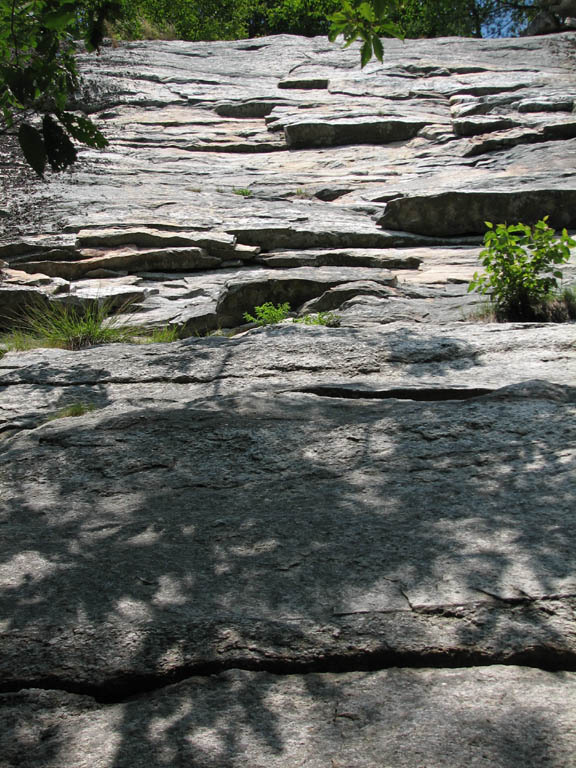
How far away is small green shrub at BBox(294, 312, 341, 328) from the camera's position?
18.7ft

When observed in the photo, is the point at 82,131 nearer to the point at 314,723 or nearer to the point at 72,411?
the point at 72,411

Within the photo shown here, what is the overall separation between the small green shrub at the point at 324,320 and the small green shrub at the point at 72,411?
2162 millimetres

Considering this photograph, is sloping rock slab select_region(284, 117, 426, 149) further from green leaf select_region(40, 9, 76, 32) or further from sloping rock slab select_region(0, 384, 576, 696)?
green leaf select_region(40, 9, 76, 32)

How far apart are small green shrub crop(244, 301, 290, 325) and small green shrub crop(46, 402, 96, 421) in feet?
8.07

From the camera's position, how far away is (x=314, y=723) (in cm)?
167

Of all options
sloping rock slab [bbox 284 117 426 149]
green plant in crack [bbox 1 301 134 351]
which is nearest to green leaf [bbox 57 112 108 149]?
green plant in crack [bbox 1 301 134 351]

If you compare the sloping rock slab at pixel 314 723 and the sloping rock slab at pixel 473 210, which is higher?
the sloping rock slab at pixel 473 210

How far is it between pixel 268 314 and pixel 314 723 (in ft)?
16.1

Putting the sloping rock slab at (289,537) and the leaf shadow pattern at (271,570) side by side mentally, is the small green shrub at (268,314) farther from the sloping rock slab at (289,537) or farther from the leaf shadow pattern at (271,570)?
the leaf shadow pattern at (271,570)

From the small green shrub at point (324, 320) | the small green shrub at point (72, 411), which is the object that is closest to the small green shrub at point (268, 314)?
the small green shrub at point (324, 320)

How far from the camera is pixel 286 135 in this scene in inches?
489

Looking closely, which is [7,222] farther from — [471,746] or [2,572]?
[471,746]

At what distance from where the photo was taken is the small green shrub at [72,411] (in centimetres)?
401

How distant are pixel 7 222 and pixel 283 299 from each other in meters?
4.29
